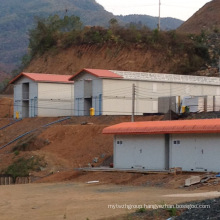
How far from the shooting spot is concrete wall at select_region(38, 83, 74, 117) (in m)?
61.2

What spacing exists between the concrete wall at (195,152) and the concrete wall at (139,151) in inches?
37.8

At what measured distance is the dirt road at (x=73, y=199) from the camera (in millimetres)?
23938

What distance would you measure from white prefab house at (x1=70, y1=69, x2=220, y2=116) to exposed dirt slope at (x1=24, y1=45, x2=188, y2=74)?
23.1 m

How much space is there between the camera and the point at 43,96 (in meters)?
61.4

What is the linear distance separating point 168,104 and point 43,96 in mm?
14672

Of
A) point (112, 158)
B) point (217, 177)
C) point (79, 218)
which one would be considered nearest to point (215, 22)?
point (112, 158)

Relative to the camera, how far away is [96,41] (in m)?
86.8

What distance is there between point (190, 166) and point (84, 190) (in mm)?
6321

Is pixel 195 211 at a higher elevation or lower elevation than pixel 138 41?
lower

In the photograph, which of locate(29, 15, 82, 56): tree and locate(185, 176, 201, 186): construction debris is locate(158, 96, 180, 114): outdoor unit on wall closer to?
locate(185, 176, 201, 186): construction debris

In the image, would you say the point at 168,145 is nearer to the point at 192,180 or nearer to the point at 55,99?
the point at 192,180

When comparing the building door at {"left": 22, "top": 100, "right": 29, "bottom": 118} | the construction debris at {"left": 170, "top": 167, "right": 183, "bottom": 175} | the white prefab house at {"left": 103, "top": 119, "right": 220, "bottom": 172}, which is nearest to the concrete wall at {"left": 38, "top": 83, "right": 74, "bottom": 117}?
the building door at {"left": 22, "top": 100, "right": 29, "bottom": 118}

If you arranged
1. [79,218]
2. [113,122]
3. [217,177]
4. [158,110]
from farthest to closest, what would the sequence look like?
[158,110] < [113,122] < [217,177] < [79,218]

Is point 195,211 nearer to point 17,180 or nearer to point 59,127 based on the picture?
point 17,180
